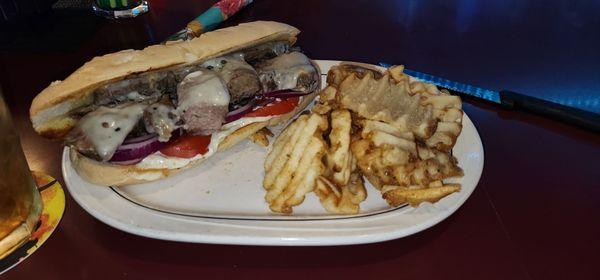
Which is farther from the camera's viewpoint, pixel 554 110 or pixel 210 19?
pixel 210 19

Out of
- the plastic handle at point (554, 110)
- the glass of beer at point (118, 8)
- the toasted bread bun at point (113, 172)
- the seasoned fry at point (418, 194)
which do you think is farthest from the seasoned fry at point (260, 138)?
the glass of beer at point (118, 8)

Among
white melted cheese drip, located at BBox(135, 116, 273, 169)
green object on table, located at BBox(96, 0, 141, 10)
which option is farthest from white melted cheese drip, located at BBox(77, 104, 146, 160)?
green object on table, located at BBox(96, 0, 141, 10)

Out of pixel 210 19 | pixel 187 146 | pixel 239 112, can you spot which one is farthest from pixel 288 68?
pixel 210 19

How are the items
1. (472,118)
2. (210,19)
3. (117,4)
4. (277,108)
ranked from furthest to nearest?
(117,4) < (210,19) < (472,118) < (277,108)

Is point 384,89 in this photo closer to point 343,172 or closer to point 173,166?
point 343,172

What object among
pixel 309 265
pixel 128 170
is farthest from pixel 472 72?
pixel 128 170

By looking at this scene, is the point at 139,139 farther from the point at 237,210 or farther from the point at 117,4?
the point at 117,4
